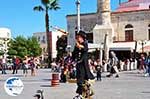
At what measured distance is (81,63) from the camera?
10.7m

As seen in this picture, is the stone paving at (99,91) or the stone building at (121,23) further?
the stone building at (121,23)

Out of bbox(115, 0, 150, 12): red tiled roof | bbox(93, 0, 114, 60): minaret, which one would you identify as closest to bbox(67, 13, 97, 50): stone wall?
bbox(93, 0, 114, 60): minaret

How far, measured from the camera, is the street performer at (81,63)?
10.6 meters

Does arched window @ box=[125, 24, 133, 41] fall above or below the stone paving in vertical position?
above

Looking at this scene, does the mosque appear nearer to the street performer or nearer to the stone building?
the stone building

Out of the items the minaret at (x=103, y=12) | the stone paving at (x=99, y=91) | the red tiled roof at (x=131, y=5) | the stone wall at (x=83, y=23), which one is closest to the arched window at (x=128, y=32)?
the minaret at (x=103, y=12)

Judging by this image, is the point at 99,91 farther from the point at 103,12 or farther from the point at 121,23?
the point at 121,23

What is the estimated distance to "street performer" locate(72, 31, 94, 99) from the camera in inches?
417

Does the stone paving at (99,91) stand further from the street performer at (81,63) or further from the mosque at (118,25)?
the mosque at (118,25)

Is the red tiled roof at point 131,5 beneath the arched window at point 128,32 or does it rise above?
above

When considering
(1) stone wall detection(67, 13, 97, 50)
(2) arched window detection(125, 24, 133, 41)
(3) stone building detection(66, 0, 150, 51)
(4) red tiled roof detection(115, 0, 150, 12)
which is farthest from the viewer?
(4) red tiled roof detection(115, 0, 150, 12)

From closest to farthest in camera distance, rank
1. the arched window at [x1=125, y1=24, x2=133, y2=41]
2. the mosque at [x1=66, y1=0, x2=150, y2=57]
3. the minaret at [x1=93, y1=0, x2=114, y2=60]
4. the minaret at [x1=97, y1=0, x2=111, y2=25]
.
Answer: the minaret at [x1=97, y1=0, x2=111, y2=25] → the minaret at [x1=93, y1=0, x2=114, y2=60] → the mosque at [x1=66, y1=0, x2=150, y2=57] → the arched window at [x1=125, y1=24, x2=133, y2=41]

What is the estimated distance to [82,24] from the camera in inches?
2579

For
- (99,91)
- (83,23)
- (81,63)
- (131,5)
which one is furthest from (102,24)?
(81,63)
